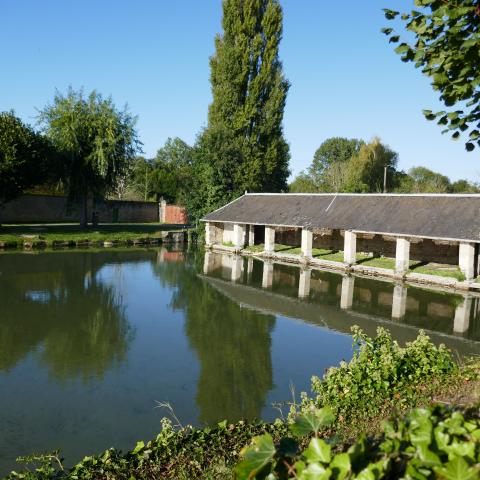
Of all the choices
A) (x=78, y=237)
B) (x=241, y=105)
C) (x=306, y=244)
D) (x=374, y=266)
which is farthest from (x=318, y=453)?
(x=241, y=105)

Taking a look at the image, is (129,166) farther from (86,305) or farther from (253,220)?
(86,305)

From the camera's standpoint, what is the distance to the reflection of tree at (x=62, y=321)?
9.39 m

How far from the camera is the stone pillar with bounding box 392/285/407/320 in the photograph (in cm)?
1412

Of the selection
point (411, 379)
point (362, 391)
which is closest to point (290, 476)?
point (362, 391)

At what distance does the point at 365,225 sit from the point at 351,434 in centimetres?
1783

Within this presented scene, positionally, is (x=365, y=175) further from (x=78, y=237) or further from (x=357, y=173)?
(x=78, y=237)

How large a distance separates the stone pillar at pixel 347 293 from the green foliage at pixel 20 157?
19577 millimetres

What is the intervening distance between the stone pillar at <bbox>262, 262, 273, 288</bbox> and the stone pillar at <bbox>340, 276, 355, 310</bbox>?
285 cm

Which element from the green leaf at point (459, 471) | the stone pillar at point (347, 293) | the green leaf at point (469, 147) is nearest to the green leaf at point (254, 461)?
the green leaf at point (459, 471)

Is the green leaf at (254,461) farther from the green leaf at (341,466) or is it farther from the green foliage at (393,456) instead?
the green leaf at (341,466)

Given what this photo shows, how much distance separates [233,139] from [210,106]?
→ 3.39 m

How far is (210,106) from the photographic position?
35000 mm

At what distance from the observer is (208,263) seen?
81.1 ft

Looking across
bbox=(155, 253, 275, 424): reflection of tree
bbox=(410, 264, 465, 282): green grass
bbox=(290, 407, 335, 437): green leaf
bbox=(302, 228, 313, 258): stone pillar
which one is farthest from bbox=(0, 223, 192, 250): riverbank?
bbox=(290, 407, 335, 437): green leaf
